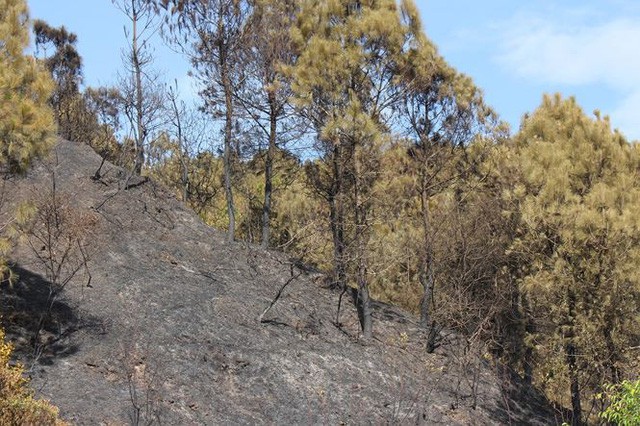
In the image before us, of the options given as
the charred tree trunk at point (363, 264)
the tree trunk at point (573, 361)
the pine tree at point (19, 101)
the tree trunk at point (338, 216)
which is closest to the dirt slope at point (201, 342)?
the charred tree trunk at point (363, 264)

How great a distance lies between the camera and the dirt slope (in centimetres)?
1418

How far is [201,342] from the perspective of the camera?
53.0ft

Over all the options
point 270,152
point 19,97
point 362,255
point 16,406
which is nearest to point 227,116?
point 270,152

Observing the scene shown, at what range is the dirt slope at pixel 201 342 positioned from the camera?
46.5 feet

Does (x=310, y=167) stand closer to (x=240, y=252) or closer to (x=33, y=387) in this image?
(x=240, y=252)

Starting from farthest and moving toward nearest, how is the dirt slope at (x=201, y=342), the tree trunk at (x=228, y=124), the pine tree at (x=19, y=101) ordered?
A: the tree trunk at (x=228, y=124) → the dirt slope at (x=201, y=342) → the pine tree at (x=19, y=101)

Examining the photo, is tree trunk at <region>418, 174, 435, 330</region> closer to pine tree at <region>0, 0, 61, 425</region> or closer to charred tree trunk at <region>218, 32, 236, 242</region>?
charred tree trunk at <region>218, 32, 236, 242</region>

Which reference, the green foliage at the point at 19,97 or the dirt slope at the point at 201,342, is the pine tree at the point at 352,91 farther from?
the green foliage at the point at 19,97

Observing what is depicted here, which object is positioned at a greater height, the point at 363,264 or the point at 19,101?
the point at 19,101

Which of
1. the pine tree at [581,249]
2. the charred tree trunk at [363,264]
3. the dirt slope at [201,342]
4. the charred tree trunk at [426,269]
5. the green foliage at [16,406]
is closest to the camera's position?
the green foliage at [16,406]

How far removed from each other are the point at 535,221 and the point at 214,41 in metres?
11.0

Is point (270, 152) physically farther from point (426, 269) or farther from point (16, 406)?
point (16, 406)

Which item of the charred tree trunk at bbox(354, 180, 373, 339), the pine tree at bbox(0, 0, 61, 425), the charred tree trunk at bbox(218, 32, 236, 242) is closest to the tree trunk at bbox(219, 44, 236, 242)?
the charred tree trunk at bbox(218, 32, 236, 242)

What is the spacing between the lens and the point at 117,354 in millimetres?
14844
